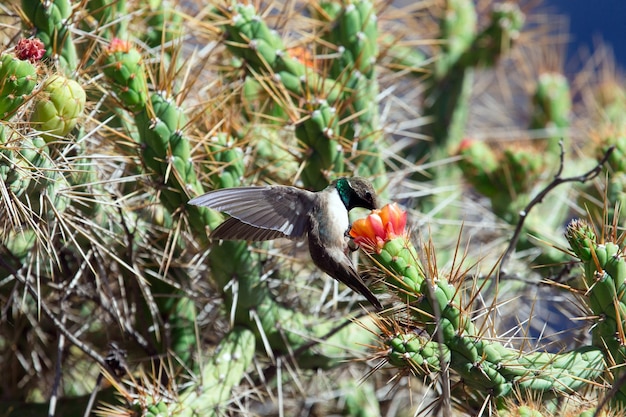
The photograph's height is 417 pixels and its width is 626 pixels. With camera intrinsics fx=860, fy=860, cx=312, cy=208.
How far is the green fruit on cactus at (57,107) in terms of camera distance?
2162 millimetres

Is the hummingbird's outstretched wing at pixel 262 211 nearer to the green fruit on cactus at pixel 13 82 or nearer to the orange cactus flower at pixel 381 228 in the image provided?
the orange cactus flower at pixel 381 228

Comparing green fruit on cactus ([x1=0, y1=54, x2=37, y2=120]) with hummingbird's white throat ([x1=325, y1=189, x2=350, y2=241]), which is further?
hummingbird's white throat ([x1=325, y1=189, x2=350, y2=241])

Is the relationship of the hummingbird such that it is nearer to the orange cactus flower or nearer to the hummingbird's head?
the hummingbird's head

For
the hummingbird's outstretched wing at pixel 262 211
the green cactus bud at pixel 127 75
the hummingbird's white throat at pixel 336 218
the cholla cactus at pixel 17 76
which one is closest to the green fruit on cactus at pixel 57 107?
the cholla cactus at pixel 17 76

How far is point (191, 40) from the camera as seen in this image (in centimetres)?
402

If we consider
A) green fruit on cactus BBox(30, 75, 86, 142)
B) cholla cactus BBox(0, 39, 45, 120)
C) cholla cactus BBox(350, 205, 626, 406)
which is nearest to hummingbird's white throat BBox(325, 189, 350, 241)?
cholla cactus BBox(350, 205, 626, 406)

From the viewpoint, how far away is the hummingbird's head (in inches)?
91.5

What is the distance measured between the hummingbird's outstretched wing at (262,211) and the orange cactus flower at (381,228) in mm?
291

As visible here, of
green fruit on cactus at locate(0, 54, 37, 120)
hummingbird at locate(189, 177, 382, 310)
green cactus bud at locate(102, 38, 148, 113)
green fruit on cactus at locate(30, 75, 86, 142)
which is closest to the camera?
green fruit on cactus at locate(0, 54, 37, 120)

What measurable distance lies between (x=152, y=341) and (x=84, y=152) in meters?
0.75

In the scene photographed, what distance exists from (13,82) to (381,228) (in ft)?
3.07

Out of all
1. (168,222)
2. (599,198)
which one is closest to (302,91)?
(168,222)

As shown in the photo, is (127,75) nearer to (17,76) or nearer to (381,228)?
(17,76)

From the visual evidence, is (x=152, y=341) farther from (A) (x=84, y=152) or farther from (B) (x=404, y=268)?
(B) (x=404, y=268)
